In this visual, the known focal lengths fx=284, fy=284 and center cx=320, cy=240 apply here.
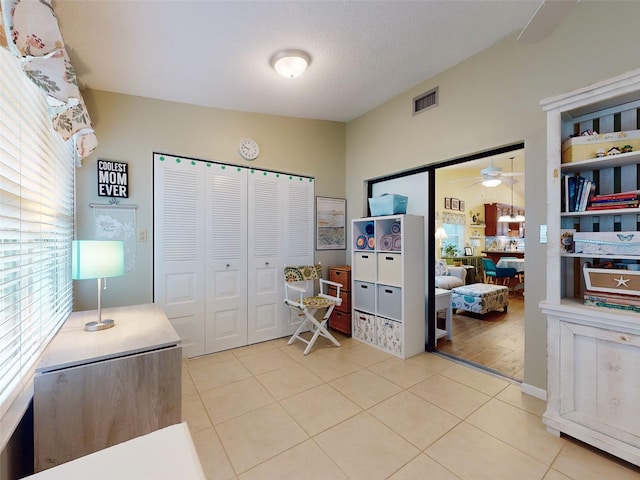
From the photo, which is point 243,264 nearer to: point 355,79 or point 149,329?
point 149,329

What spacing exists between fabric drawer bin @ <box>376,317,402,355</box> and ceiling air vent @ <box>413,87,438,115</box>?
2.29 meters

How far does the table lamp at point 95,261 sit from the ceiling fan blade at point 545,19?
2923mm

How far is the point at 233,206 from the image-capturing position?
3.25 m

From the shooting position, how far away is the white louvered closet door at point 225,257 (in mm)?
3125

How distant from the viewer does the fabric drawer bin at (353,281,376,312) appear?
332 centimetres

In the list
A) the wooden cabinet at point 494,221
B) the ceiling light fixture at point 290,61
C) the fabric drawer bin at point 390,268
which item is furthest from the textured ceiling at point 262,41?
the wooden cabinet at point 494,221

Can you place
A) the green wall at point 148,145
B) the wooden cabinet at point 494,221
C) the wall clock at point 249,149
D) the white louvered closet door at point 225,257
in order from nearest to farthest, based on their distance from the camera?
the green wall at point 148,145
the white louvered closet door at point 225,257
the wall clock at point 249,149
the wooden cabinet at point 494,221

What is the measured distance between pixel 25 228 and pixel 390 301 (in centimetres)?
288

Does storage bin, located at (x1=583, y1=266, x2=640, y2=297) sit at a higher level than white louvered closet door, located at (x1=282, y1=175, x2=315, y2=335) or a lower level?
lower

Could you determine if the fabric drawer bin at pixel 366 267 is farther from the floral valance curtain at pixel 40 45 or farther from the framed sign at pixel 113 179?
the floral valance curtain at pixel 40 45

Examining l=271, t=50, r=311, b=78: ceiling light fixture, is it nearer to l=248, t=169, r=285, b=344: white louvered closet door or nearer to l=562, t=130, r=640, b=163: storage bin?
l=248, t=169, r=285, b=344: white louvered closet door

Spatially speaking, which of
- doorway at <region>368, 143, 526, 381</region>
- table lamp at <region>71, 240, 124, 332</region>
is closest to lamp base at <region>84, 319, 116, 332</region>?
table lamp at <region>71, 240, 124, 332</region>

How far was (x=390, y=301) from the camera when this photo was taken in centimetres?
310

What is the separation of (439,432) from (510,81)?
2.74 metres
